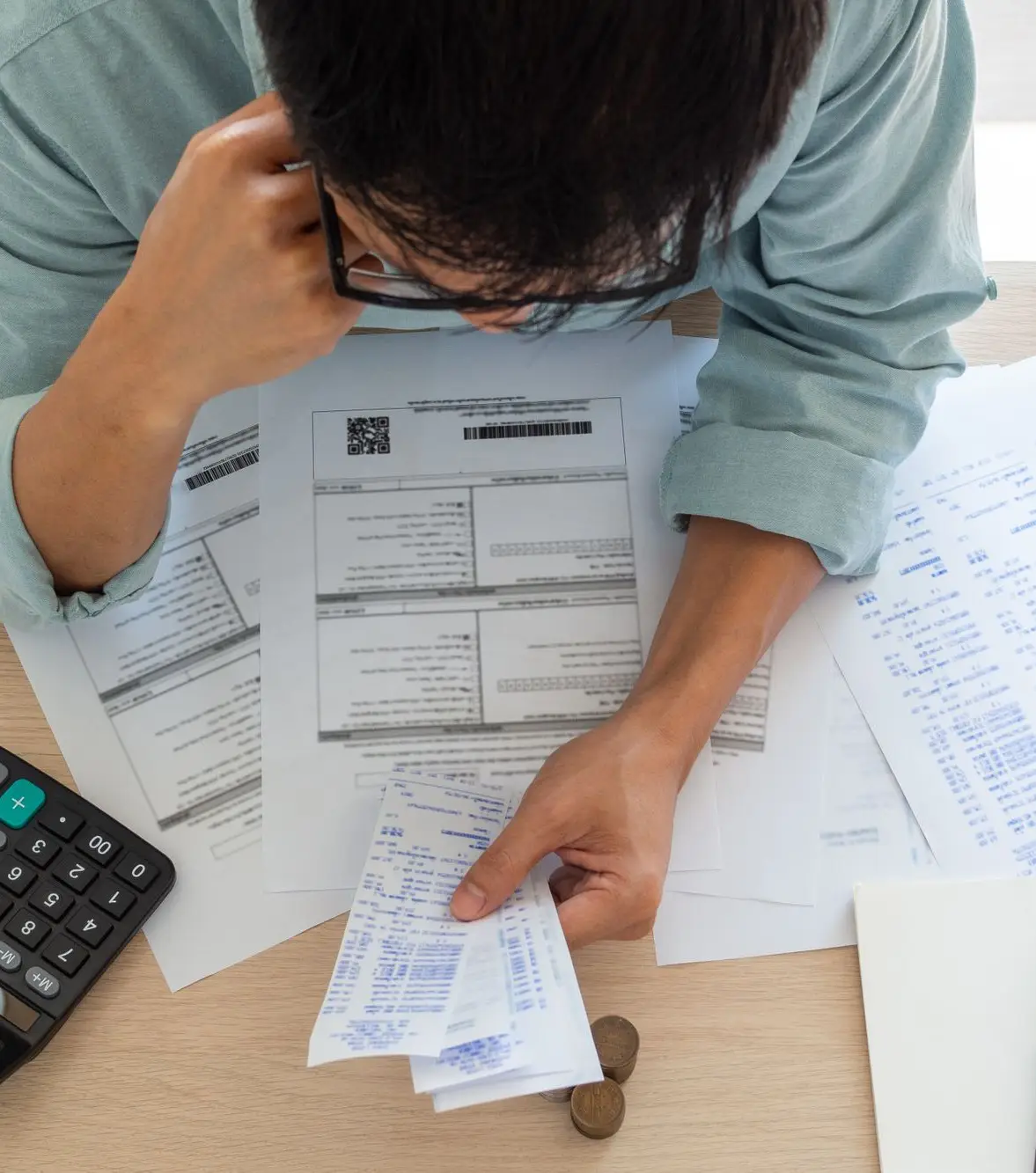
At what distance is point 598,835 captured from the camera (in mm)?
638

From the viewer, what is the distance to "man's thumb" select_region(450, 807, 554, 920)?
61 cm

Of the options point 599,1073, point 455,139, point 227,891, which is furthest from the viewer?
point 227,891

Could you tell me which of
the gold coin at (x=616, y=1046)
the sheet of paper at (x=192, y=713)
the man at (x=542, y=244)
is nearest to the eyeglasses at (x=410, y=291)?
the man at (x=542, y=244)

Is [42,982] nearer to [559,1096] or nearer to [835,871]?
[559,1096]

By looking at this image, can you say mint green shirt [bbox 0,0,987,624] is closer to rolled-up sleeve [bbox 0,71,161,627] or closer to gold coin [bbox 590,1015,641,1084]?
rolled-up sleeve [bbox 0,71,161,627]

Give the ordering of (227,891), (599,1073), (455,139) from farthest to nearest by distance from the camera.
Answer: (227,891)
(599,1073)
(455,139)

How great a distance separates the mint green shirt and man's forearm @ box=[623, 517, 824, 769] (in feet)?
0.07

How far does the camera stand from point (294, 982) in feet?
2.08

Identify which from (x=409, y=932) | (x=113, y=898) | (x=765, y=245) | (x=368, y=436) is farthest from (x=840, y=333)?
(x=113, y=898)

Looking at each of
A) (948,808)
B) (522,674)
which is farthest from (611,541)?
(948,808)

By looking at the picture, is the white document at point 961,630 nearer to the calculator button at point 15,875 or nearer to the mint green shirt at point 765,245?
the mint green shirt at point 765,245

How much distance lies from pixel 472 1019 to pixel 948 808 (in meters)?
0.32

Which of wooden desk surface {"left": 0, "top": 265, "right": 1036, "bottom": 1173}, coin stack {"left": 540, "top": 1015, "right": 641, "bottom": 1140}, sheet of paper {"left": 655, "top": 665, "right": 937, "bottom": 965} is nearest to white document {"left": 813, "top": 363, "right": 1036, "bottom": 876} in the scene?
sheet of paper {"left": 655, "top": 665, "right": 937, "bottom": 965}

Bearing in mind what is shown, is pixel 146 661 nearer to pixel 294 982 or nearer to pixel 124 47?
pixel 294 982
